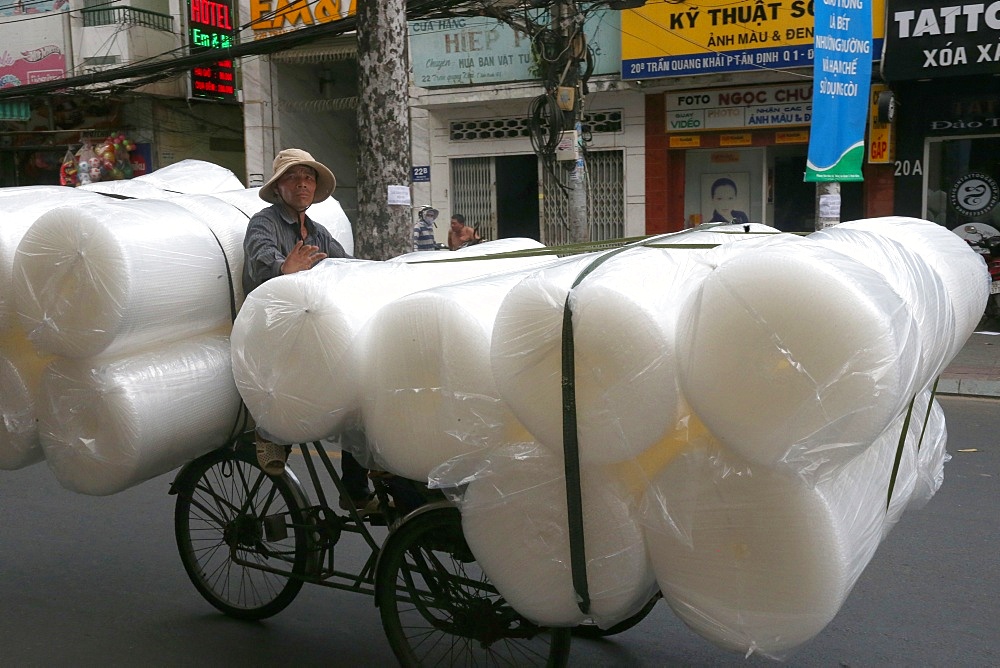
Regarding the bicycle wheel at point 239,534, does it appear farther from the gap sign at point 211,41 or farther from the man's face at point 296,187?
the gap sign at point 211,41

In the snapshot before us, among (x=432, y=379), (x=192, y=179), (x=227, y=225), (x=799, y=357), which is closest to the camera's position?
(x=799, y=357)

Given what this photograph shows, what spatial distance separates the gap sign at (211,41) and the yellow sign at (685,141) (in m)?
7.48

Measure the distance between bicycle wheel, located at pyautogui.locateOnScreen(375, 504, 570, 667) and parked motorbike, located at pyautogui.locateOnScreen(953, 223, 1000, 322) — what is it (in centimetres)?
997

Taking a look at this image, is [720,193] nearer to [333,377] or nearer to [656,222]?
[656,222]

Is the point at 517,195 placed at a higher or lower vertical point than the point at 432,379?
higher

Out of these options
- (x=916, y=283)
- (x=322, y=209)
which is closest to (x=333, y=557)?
(x=322, y=209)

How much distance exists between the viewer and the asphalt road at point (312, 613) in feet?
Result: 10.7

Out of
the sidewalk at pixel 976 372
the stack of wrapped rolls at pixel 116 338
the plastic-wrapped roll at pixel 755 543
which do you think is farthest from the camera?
the sidewalk at pixel 976 372

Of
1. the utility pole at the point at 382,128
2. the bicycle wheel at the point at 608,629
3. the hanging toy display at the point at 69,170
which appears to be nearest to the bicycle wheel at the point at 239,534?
the bicycle wheel at the point at 608,629

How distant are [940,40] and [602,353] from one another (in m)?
9.60

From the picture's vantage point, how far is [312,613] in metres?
3.70

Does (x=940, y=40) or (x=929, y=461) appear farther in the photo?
(x=940, y=40)

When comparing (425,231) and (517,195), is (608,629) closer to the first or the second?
(425,231)

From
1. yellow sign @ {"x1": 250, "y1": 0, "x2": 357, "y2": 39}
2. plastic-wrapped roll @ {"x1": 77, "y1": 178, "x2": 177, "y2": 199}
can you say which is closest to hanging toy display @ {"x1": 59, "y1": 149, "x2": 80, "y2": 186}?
yellow sign @ {"x1": 250, "y1": 0, "x2": 357, "y2": 39}
